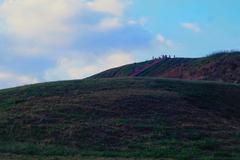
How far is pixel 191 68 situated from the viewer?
169 feet

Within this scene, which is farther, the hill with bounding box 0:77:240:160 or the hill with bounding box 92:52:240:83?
the hill with bounding box 92:52:240:83

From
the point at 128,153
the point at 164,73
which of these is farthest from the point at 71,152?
the point at 164,73

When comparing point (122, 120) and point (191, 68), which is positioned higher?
point (191, 68)

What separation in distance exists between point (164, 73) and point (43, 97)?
2514 centimetres

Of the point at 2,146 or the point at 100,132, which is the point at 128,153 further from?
the point at 2,146

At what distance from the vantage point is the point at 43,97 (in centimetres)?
2898

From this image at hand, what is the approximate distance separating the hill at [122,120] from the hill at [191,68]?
13730 mm

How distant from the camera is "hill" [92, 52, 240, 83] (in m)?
47.1

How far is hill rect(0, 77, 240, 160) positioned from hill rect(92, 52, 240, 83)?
13730 millimetres

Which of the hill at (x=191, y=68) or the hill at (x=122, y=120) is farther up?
the hill at (x=191, y=68)

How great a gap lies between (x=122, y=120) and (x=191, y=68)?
91.4 feet

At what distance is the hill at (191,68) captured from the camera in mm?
47125

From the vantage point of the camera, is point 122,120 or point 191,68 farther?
point 191,68

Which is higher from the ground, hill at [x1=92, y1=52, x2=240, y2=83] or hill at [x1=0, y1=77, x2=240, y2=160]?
hill at [x1=92, y1=52, x2=240, y2=83]
